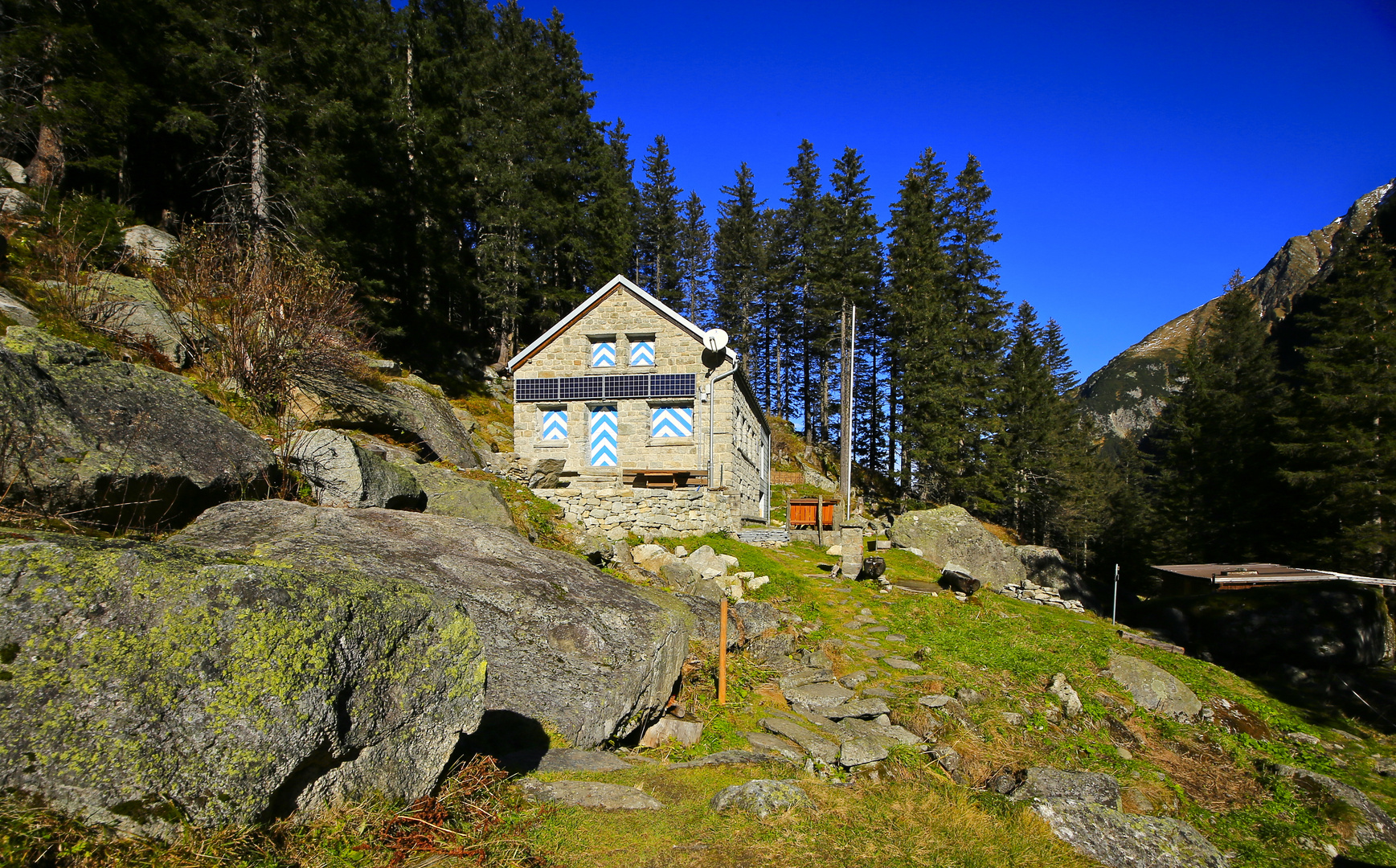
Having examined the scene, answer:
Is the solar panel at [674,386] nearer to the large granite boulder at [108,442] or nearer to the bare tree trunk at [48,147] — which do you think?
the large granite boulder at [108,442]

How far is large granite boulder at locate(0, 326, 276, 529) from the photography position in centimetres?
414

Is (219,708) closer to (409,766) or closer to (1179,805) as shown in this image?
(409,766)

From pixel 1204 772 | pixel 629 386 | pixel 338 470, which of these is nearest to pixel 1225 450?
pixel 1204 772

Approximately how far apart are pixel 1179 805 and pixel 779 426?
123ft

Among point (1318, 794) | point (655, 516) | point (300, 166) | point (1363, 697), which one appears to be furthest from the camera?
point (300, 166)

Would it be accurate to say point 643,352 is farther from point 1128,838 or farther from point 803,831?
point 1128,838

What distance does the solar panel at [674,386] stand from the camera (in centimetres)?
2103

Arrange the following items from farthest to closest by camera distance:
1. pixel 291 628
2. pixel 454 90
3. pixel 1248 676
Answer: pixel 454 90, pixel 1248 676, pixel 291 628

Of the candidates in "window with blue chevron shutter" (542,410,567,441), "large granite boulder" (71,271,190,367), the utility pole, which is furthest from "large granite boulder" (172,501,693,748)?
the utility pole

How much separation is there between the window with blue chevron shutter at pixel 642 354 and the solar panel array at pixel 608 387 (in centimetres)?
53

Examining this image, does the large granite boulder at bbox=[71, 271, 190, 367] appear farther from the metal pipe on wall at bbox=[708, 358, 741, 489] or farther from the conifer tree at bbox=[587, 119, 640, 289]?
the conifer tree at bbox=[587, 119, 640, 289]

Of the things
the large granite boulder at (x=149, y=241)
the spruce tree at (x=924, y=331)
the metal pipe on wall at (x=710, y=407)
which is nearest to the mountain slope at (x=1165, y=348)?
the spruce tree at (x=924, y=331)

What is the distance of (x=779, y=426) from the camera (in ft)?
146

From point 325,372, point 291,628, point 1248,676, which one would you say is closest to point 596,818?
point 291,628
